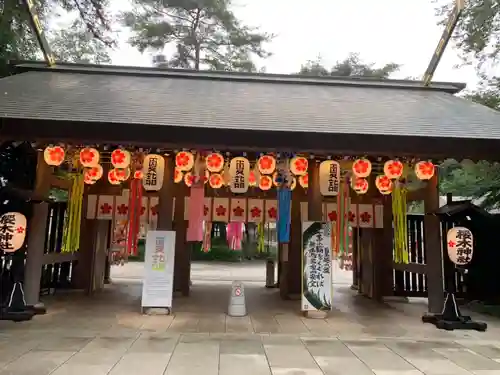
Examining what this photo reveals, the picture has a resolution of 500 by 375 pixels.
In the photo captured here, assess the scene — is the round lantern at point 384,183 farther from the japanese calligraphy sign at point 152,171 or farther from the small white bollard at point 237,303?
the japanese calligraphy sign at point 152,171

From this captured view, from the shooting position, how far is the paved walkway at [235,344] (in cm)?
508

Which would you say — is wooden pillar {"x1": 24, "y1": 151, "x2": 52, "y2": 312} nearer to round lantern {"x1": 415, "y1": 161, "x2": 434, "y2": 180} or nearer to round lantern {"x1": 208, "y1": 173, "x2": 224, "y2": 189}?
round lantern {"x1": 208, "y1": 173, "x2": 224, "y2": 189}

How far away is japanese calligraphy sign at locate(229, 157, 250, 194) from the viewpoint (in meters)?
8.25

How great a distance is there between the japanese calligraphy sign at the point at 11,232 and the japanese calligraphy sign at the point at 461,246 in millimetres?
8960

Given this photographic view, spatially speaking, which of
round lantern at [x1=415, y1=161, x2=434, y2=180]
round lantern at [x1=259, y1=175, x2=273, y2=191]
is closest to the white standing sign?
round lantern at [x1=259, y1=175, x2=273, y2=191]

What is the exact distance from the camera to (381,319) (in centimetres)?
850

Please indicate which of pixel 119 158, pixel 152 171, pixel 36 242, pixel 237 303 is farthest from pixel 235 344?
pixel 36 242

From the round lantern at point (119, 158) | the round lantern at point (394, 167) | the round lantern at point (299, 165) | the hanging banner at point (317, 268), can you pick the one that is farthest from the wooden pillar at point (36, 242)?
the round lantern at point (394, 167)

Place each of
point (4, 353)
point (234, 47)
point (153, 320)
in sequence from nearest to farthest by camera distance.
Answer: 1. point (4, 353)
2. point (153, 320)
3. point (234, 47)

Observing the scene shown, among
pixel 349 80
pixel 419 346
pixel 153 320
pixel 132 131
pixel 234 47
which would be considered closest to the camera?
pixel 419 346

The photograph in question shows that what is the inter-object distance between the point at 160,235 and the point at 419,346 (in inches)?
220

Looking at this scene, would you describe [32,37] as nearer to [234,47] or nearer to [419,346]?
[234,47]

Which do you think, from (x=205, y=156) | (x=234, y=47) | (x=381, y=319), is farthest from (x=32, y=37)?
(x=381, y=319)

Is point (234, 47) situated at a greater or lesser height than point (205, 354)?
greater
